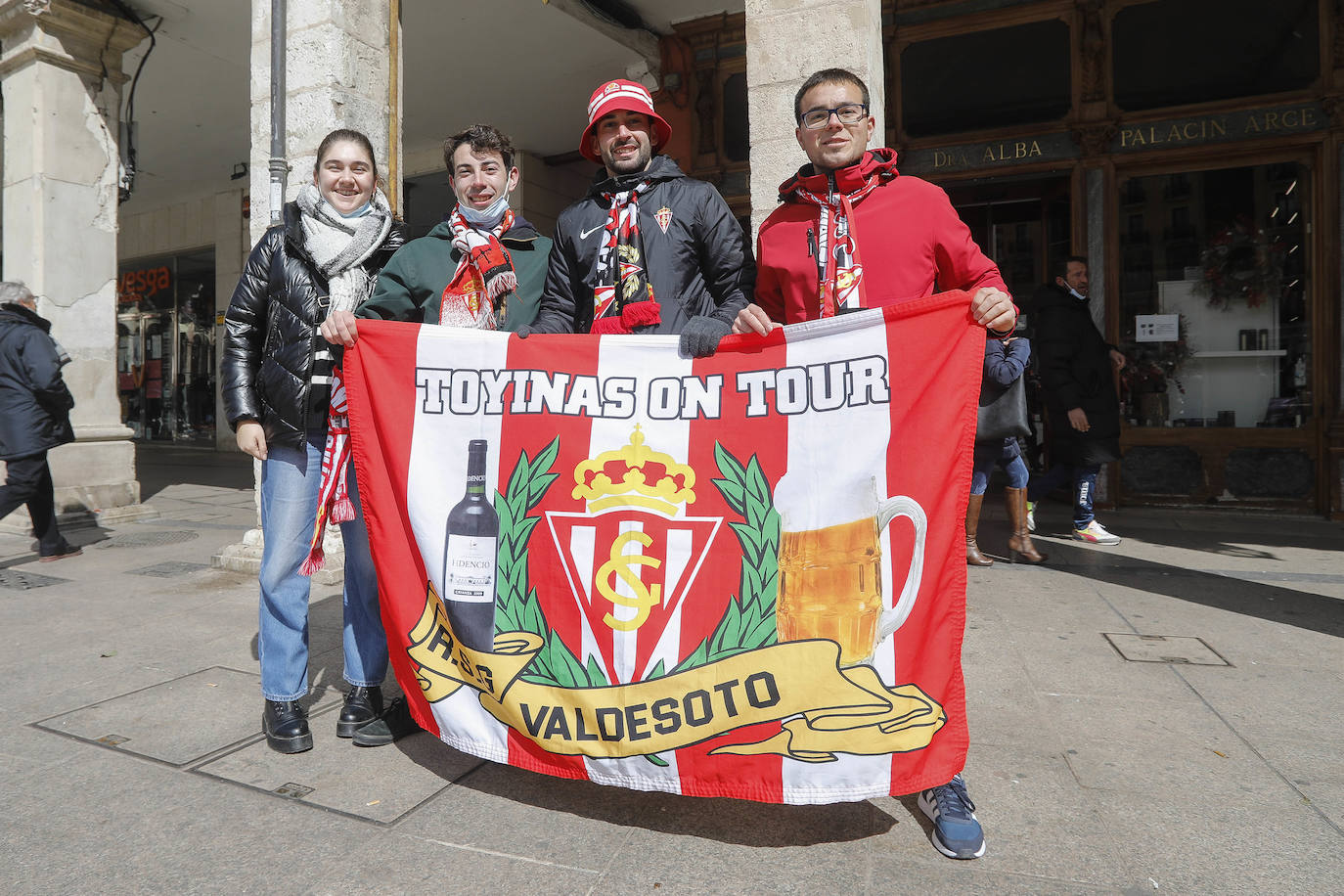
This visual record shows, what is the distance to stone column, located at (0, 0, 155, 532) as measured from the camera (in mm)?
→ 7457

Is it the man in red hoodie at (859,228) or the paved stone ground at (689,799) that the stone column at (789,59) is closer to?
the man in red hoodie at (859,228)

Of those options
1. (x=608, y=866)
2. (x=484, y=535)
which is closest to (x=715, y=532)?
(x=484, y=535)

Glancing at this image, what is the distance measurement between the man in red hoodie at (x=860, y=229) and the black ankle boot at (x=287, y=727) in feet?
6.60

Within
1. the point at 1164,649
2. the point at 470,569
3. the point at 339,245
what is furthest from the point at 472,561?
the point at 1164,649

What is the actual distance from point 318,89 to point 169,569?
3.44 meters

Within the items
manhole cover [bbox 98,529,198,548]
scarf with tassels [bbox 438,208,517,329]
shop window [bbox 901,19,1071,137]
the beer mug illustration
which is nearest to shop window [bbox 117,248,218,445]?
manhole cover [bbox 98,529,198,548]

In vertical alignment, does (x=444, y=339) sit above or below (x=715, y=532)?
above

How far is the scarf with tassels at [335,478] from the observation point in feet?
9.25

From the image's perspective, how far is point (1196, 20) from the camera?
7398 mm

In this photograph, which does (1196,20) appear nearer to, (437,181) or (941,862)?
(941,862)

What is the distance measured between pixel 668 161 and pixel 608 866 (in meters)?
2.12

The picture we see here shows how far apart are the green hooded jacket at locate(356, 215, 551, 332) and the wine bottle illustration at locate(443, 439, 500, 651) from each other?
62cm

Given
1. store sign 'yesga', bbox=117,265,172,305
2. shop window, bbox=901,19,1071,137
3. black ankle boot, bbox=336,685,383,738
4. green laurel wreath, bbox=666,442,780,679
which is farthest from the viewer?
store sign 'yesga', bbox=117,265,172,305

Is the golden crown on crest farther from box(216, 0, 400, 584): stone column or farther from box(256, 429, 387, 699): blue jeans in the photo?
box(216, 0, 400, 584): stone column
